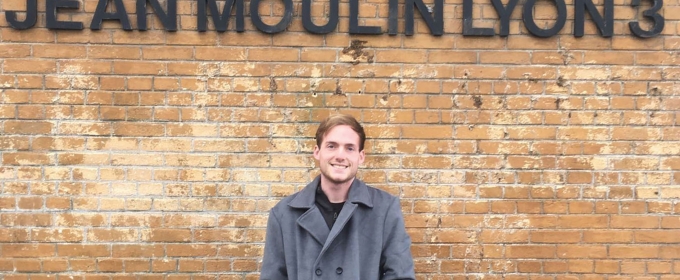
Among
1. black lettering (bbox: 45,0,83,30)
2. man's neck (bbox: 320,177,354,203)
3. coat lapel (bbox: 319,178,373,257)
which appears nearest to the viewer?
coat lapel (bbox: 319,178,373,257)

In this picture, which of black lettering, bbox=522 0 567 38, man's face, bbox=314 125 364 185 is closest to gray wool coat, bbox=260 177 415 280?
man's face, bbox=314 125 364 185

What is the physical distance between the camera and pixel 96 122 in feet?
12.3

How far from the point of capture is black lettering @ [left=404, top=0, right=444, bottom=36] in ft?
12.3

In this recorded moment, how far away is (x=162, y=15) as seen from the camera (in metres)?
3.73

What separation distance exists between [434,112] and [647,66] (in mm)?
1391

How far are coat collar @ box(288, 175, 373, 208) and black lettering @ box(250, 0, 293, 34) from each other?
Result: 1.23 m

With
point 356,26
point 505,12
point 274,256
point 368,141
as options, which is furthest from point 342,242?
point 505,12

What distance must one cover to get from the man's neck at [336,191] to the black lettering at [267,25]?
1247 millimetres

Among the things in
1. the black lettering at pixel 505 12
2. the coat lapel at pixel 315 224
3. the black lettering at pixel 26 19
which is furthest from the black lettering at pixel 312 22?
the black lettering at pixel 26 19

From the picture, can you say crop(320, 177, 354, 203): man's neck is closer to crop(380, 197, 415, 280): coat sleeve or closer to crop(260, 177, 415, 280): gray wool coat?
crop(260, 177, 415, 280): gray wool coat

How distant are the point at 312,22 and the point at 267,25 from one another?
0.93ft

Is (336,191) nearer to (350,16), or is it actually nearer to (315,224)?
(315,224)

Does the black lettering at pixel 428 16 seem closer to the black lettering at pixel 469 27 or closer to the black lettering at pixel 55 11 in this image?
the black lettering at pixel 469 27

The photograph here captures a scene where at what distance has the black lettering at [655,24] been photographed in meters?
3.77
